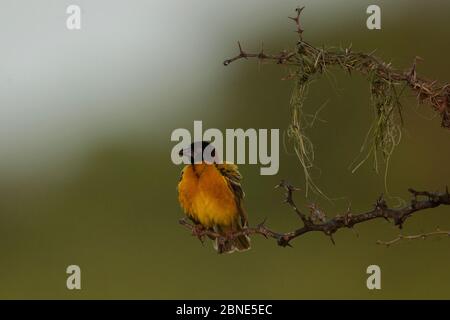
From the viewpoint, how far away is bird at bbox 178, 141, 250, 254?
15.5 ft

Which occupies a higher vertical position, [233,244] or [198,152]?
[198,152]

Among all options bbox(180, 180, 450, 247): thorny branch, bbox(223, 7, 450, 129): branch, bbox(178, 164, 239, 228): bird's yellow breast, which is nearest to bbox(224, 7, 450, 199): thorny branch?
bbox(223, 7, 450, 129): branch

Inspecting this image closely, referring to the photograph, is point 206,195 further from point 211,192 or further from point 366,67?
point 366,67

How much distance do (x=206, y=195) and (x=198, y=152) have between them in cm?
24

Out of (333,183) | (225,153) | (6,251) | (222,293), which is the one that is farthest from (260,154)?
(6,251)

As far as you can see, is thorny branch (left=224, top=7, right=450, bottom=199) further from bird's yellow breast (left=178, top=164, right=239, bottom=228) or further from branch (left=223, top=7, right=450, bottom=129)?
bird's yellow breast (left=178, top=164, right=239, bottom=228)

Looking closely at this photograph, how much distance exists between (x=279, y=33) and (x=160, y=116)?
143 cm

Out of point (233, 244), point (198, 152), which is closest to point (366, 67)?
point (198, 152)

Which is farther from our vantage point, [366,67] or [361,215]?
[366,67]

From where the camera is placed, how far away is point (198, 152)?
4688mm

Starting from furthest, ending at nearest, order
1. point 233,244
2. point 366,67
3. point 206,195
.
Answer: point 233,244 → point 206,195 → point 366,67

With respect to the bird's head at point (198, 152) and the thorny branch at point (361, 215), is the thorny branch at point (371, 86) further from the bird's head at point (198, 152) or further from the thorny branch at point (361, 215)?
the bird's head at point (198, 152)

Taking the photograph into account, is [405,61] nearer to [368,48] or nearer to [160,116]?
[368,48]

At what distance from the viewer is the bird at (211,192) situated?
4738 mm
